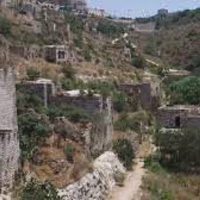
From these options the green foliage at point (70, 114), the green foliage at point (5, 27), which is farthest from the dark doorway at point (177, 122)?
the green foliage at point (5, 27)

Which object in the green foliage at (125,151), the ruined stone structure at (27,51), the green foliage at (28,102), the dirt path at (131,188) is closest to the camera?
the dirt path at (131,188)

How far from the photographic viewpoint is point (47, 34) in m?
49.4

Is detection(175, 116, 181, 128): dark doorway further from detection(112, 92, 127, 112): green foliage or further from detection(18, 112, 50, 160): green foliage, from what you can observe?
detection(18, 112, 50, 160): green foliage

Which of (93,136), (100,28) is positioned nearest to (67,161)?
(93,136)

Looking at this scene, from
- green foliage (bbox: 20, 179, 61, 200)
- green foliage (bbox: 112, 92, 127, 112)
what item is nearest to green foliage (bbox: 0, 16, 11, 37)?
green foliage (bbox: 112, 92, 127, 112)

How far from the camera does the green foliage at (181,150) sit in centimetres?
2548

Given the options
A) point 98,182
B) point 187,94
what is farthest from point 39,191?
point 187,94

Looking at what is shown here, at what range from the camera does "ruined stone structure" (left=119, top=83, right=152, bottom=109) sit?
38.7 metres

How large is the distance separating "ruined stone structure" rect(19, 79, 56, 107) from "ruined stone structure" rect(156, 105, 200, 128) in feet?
23.6

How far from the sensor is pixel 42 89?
26.6 m

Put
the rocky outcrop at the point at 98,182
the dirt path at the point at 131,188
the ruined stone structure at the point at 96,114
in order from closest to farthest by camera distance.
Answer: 1. the rocky outcrop at the point at 98,182
2. the dirt path at the point at 131,188
3. the ruined stone structure at the point at 96,114

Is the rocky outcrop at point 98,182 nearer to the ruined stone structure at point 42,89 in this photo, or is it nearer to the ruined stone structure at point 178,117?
the ruined stone structure at point 42,89

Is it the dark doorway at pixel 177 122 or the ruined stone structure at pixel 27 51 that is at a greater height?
the ruined stone structure at pixel 27 51

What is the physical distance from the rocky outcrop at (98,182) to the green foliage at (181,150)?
117 inches
